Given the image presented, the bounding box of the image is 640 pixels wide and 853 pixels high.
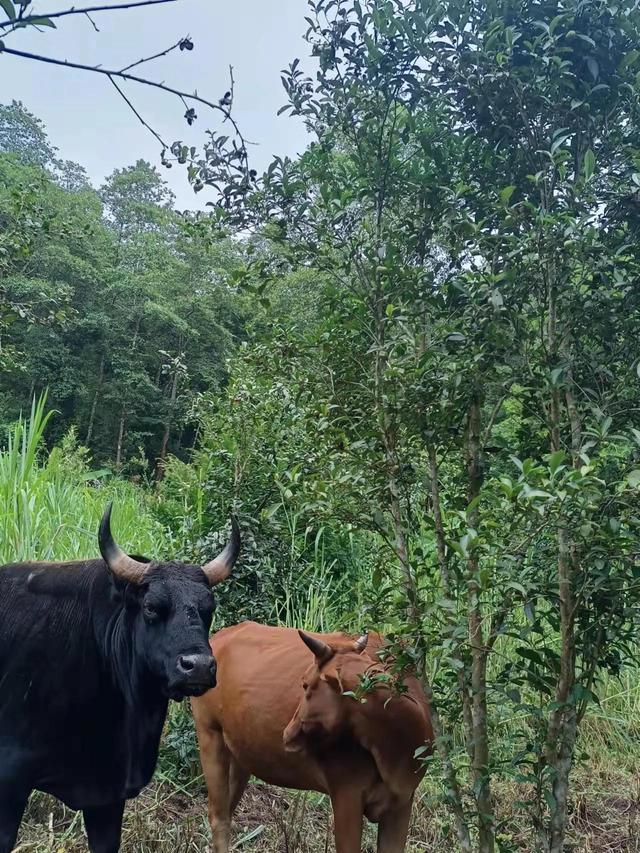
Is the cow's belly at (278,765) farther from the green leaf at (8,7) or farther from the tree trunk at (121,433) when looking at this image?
the tree trunk at (121,433)

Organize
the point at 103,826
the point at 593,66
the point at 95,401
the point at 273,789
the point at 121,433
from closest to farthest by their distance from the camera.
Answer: the point at 593,66 → the point at 103,826 → the point at 273,789 → the point at 121,433 → the point at 95,401

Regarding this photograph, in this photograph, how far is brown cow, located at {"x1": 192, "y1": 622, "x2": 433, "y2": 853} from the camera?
2605 mm

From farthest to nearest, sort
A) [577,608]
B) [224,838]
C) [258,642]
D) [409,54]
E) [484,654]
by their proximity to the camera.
Answer: [258,642], [224,838], [409,54], [484,654], [577,608]

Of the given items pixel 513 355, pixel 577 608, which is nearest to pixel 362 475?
pixel 513 355

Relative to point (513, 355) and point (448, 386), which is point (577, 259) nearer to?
point (513, 355)

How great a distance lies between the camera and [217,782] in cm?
318

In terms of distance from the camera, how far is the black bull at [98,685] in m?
2.69

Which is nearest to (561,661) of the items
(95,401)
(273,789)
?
(273,789)

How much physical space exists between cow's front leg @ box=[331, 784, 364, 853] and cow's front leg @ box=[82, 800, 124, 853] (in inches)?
37.0

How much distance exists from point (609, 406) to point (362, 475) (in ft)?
2.86

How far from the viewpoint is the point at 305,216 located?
279 cm

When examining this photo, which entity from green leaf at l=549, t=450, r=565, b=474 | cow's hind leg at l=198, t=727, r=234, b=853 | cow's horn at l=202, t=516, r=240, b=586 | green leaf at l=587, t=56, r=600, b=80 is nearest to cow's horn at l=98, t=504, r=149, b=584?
cow's horn at l=202, t=516, r=240, b=586

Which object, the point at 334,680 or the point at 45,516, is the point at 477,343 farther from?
the point at 45,516

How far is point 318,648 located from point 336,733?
0.97ft
